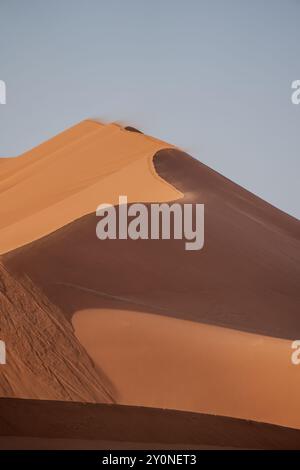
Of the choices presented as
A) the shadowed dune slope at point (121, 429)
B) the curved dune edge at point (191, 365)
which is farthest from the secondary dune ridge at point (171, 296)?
the shadowed dune slope at point (121, 429)

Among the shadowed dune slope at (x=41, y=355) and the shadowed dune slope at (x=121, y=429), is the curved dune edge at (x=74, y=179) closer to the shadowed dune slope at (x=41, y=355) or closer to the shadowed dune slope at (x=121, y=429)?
the shadowed dune slope at (x=41, y=355)

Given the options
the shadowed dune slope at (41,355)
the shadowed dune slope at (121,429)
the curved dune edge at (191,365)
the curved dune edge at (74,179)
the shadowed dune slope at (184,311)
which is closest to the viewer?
the shadowed dune slope at (121,429)

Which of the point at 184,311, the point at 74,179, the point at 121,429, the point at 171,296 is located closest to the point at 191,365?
the point at 121,429

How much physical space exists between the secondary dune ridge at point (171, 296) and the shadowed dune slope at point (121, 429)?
0.29 meters

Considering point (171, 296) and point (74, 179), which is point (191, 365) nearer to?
point (171, 296)

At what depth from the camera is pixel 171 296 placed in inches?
587

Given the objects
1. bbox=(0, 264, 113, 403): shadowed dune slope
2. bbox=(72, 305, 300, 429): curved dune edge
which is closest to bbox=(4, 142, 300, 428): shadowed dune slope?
bbox=(72, 305, 300, 429): curved dune edge

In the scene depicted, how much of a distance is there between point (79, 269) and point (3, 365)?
442 cm

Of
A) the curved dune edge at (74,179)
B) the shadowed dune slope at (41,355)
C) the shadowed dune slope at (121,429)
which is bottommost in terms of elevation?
the shadowed dune slope at (121,429)

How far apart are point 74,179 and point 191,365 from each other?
17.4 metres

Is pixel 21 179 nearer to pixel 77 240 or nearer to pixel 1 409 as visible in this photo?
pixel 77 240

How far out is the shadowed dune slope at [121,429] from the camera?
29.2 feet
